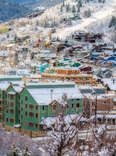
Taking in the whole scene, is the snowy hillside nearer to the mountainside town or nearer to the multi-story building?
the mountainside town

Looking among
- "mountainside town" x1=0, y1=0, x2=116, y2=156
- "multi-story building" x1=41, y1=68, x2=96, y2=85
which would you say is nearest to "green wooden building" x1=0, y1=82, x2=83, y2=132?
"mountainside town" x1=0, y1=0, x2=116, y2=156

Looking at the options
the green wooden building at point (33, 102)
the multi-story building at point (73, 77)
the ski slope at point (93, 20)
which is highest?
the ski slope at point (93, 20)

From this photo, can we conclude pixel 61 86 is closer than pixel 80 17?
Yes

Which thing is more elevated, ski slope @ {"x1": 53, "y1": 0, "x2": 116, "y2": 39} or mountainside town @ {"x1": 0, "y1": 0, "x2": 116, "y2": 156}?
ski slope @ {"x1": 53, "y1": 0, "x2": 116, "y2": 39}

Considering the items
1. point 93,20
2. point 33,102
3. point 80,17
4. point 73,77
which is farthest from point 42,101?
point 80,17

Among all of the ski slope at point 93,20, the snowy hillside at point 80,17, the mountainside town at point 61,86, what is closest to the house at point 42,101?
the mountainside town at point 61,86

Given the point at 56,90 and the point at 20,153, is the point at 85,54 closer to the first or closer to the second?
the point at 56,90

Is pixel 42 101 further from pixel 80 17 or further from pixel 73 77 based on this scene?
pixel 80 17

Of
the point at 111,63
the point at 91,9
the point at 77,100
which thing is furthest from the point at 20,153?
the point at 91,9

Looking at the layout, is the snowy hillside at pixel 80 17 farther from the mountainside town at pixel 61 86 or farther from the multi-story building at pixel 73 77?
the multi-story building at pixel 73 77
